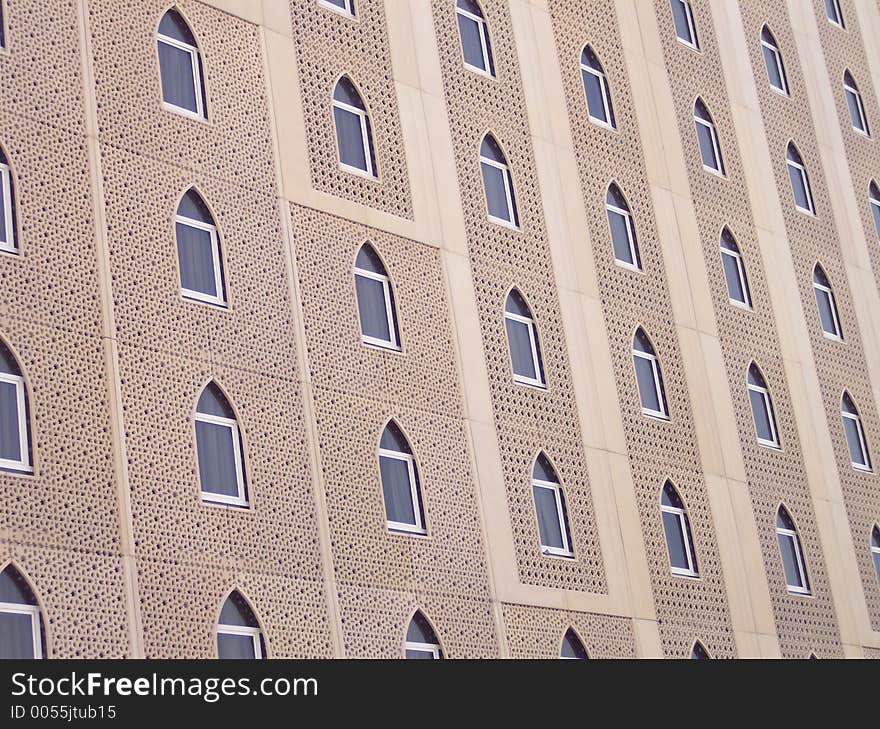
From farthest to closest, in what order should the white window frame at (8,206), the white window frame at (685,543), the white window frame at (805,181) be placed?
the white window frame at (805,181) → the white window frame at (685,543) → the white window frame at (8,206)

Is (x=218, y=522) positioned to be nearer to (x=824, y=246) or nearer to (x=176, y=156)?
(x=176, y=156)

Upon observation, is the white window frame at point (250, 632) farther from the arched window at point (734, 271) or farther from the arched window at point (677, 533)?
the arched window at point (734, 271)

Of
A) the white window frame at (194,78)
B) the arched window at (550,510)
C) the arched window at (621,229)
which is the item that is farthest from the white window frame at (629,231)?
the white window frame at (194,78)

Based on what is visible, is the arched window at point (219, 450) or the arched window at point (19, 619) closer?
the arched window at point (19, 619)

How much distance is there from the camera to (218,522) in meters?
16.1

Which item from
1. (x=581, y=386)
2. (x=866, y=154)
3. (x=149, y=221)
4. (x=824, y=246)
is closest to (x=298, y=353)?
(x=149, y=221)

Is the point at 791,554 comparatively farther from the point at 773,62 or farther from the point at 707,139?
the point at 773,62

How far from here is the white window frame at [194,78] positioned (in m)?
17.6

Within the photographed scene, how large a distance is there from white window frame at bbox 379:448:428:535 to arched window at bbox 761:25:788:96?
35.5 ft

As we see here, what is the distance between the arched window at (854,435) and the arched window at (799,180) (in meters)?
2.92

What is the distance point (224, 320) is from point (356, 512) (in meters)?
2.24

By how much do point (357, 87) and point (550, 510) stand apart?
504cm

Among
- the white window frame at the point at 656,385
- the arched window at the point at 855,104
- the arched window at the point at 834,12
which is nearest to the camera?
the white window frame at the point at 656,385

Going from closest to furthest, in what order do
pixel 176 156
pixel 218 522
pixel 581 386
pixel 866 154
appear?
pixel 218 522
pixel 176 156
pixel 581 386
pixel 866 154
